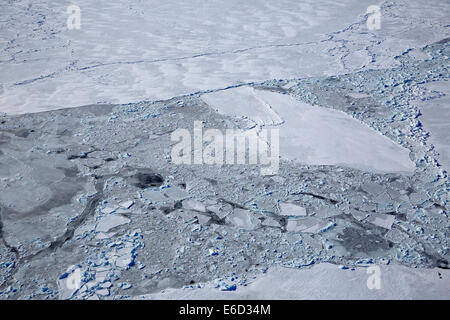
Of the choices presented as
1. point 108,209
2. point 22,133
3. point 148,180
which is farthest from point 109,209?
point 22,133

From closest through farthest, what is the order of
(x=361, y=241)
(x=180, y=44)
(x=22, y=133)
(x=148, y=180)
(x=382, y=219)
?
(x=361, y=241), (x=382, y=219), (x=148, y=180), (x=22, y=133), (x=180, y=44)

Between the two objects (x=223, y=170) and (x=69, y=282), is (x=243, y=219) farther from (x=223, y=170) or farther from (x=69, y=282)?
(x=69, y=282)

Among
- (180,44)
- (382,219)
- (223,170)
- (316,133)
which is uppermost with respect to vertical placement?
(180,44)

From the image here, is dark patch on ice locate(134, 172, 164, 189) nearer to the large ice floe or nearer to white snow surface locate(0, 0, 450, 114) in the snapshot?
the large ice floe

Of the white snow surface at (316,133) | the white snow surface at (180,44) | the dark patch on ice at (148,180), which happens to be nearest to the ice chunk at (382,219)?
the white snow surface at (316,133)

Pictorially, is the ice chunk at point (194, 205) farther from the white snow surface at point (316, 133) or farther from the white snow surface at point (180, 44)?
the white snow surface at point (180, 44)

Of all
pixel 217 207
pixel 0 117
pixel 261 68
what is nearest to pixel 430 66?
pixel 261 68
